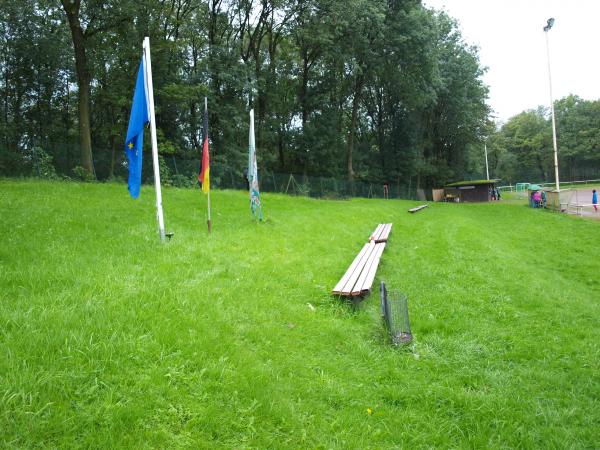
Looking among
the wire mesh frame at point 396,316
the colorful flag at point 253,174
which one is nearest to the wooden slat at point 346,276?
the wire mesh frame at point 396,316

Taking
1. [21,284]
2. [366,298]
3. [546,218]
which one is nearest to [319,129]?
[546,218]

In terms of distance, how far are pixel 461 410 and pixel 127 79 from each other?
83.7 feet

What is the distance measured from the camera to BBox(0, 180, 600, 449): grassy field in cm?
284

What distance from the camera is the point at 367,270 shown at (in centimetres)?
727

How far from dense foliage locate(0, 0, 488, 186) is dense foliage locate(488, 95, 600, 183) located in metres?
45.0

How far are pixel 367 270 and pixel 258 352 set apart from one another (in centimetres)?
368

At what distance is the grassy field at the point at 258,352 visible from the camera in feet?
9.30

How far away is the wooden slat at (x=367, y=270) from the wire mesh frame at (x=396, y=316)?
2.76 feet

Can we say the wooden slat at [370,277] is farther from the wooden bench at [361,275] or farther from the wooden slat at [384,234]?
the wooden slat at [384,234]

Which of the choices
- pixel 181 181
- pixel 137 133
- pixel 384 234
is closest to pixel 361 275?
pixel 137 133

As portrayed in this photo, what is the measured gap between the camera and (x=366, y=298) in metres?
6.44

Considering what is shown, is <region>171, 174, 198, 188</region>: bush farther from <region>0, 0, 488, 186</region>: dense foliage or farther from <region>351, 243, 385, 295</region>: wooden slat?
<region>351, 243, 385, 295</region>: wooden slat

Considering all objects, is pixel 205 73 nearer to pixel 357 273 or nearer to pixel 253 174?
pixel 253 174

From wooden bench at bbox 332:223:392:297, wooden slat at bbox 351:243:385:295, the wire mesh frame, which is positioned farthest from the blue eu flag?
the wire mesh frame
